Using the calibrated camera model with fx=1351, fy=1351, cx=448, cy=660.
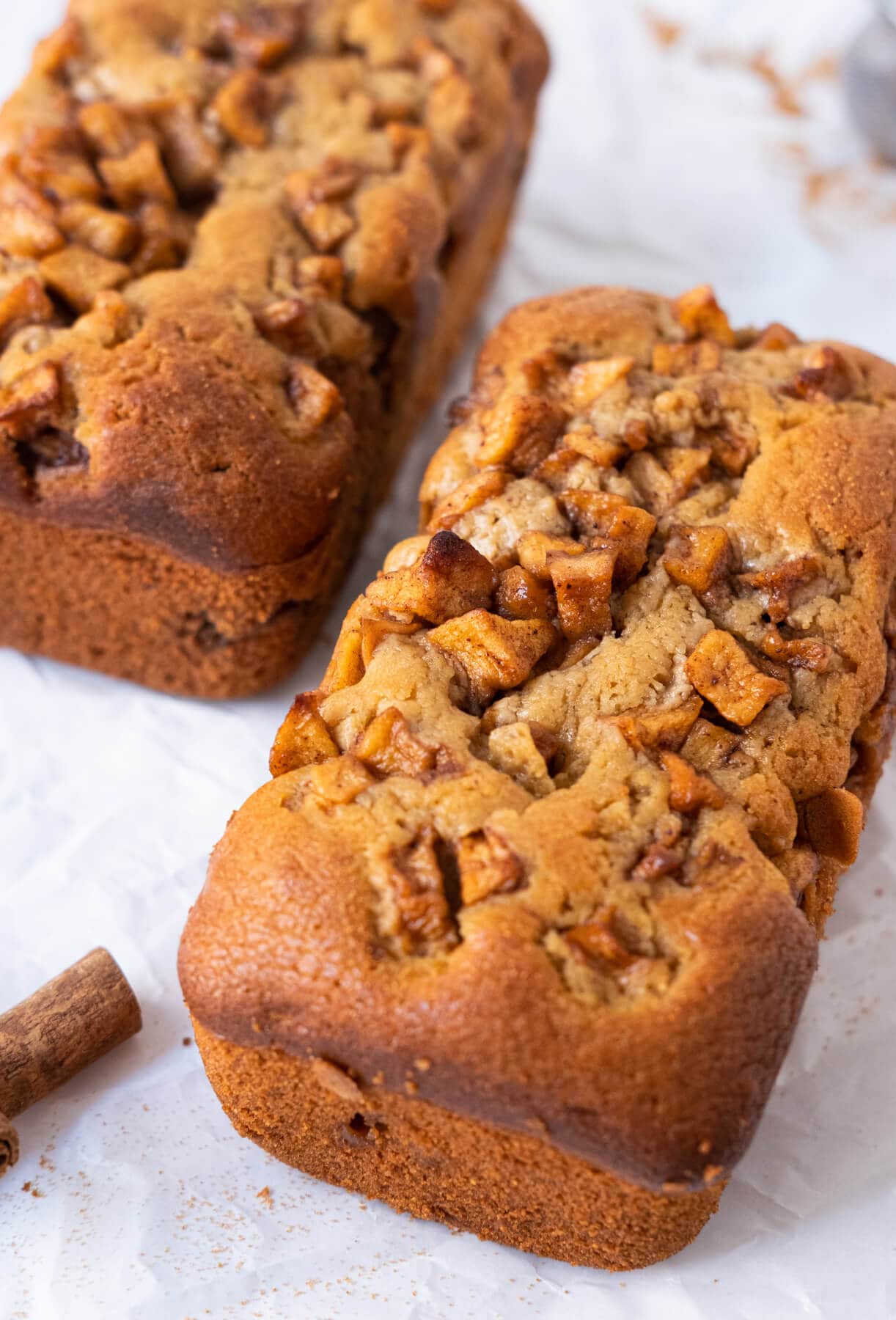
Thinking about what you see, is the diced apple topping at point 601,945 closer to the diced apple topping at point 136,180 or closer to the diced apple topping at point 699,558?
the diced apple topping at point 699,558

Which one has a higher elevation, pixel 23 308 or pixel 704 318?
pixel 704 318

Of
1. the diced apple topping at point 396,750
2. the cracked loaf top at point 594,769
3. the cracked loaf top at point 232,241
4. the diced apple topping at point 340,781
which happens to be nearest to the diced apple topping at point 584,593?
the cracked loaf top at point 594,769

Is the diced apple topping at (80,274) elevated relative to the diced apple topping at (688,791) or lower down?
elevated

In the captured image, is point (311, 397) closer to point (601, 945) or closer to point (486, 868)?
point (486, 868)

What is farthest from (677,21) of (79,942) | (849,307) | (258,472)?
(79,942)

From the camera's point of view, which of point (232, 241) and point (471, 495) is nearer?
point (471, 495)

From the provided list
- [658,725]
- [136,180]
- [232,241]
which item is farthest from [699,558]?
[136,180]
